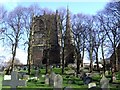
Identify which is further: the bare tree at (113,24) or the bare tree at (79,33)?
the bare tree at (79,33)

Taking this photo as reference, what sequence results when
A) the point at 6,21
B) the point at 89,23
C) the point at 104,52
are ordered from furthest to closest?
1. the point at 89,23
2. the point at 104,52
3. the point at 6,21

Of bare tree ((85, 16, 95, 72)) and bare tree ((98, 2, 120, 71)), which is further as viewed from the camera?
bare tree ((85, 16, 95, 72))

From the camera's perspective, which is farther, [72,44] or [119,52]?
[72,44]

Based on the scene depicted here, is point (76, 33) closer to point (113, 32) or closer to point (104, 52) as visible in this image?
point (104, 52)

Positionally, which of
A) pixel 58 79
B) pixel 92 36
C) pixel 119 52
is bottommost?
pixel 58 79

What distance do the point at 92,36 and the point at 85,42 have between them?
6.90 ft

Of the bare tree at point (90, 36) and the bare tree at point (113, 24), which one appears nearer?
the bare tree at point (113, 24)

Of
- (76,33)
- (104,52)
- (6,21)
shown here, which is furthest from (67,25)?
(6,21)

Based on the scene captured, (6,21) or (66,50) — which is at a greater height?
(6,21)

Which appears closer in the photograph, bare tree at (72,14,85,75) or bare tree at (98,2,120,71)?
bare tree at (98,2,120,71)

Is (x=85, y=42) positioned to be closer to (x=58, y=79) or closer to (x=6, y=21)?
(x=6, y=21)

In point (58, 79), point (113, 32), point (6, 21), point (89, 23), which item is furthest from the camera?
point (89, 23)

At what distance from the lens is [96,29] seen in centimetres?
4666

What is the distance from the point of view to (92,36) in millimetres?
47406
